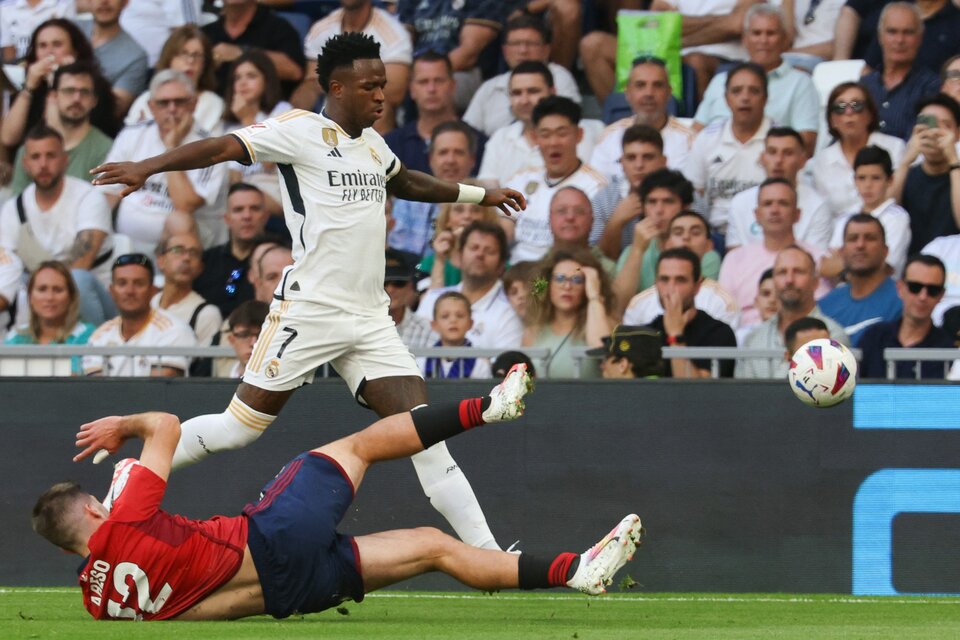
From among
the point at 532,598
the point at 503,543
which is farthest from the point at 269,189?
the point at 532,598

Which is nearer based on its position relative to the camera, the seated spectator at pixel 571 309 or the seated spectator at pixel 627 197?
the seated spectator at pixel 571 309

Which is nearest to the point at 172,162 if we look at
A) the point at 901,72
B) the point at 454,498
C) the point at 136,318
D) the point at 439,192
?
the point at 439,192

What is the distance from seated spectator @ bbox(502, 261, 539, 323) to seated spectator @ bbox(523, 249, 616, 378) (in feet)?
0.55

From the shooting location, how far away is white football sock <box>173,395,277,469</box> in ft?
27.8

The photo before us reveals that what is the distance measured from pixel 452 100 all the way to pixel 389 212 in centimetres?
138

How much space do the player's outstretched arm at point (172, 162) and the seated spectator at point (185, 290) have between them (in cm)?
445

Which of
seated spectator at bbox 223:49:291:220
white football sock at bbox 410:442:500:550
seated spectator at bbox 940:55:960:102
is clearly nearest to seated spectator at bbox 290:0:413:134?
seated spectator at bbox 223:49:291:220

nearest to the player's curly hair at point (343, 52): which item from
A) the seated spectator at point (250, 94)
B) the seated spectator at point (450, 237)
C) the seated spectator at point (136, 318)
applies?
the seated spectator at point (136, 318)

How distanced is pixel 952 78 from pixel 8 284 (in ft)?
25.8

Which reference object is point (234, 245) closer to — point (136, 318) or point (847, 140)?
point (136, 318)

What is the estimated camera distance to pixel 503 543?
10672mm

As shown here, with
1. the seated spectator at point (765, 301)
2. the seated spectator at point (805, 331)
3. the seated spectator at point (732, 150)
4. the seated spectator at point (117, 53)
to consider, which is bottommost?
the seated spectator at point (805, 331)

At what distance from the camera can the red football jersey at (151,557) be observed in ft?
23.4

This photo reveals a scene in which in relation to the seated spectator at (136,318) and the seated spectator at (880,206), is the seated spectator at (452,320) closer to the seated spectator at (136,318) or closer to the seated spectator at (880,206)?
the seated spectator at (136,318)
